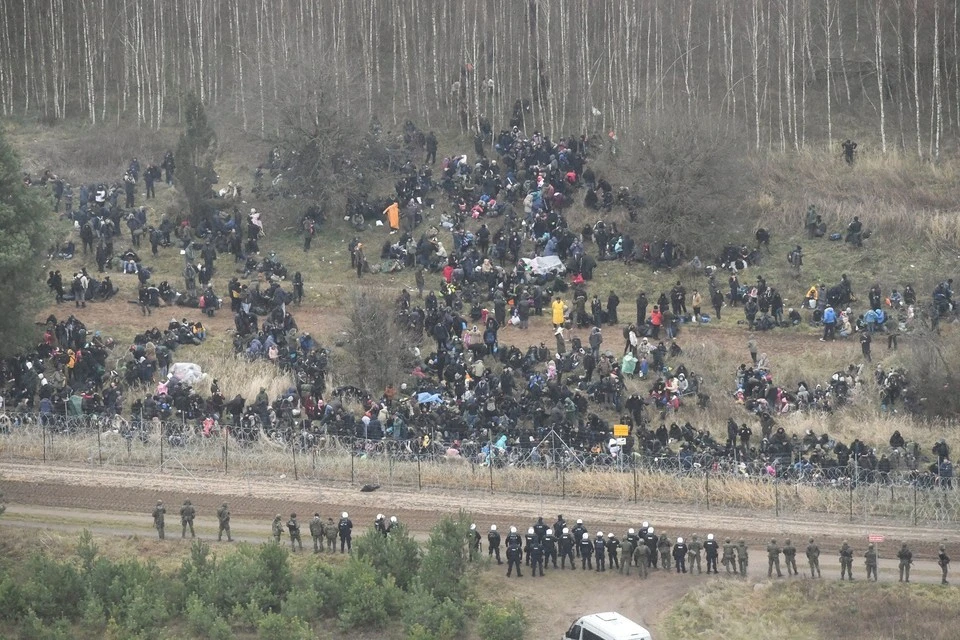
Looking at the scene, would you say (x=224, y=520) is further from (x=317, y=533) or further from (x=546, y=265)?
(x=546, y=265)

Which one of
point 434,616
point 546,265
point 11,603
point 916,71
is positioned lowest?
point 434,616

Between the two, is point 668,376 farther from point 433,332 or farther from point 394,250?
point 394,250

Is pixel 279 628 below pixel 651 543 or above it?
below

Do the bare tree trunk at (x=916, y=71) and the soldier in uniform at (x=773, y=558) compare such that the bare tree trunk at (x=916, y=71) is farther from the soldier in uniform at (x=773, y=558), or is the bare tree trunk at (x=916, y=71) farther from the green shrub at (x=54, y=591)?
the green shrub at (x=54, y=591)

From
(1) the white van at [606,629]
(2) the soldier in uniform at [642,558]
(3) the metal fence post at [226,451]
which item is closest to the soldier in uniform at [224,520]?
(3) the metal fence post at [226,451]

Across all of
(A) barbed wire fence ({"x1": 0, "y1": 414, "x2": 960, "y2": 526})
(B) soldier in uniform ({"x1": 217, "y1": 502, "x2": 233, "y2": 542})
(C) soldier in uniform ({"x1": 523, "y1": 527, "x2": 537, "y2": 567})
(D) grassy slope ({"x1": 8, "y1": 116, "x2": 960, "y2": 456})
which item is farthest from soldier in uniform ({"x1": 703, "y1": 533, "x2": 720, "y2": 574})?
(B) soldier in uniform ({"x1": 217, "y1": 502, "x2": 233, "y2": 542})

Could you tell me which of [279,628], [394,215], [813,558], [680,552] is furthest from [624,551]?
[394,215]

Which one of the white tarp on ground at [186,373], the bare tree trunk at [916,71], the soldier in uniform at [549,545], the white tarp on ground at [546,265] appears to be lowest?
the soldier in uniform at [549,545]
